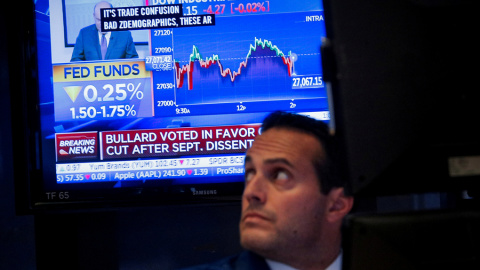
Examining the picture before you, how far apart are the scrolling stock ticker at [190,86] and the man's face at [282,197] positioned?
23.3 inches

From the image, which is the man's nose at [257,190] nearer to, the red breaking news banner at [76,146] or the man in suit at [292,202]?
the man in suit at [292,202]

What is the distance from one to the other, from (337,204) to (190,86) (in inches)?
34.1

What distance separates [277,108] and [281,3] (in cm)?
42

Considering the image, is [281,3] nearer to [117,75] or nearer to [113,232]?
[117,75]

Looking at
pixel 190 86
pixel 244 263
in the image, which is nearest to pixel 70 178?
pixel 190 86

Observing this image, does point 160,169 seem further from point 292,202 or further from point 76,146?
point 292,202

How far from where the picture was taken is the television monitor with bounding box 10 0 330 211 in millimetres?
2266

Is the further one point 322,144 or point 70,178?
point 70,178

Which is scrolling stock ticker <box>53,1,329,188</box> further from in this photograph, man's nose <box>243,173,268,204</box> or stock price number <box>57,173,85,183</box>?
man's nose <box>243,173,268,204</box>

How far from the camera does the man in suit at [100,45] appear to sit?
2.30 m

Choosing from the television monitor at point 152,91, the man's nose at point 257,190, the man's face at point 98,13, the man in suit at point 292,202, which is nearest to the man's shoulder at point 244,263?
the man in suit at point 292,202

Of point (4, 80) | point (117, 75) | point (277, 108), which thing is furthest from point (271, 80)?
point (4, 80)

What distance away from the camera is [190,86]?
2.29m

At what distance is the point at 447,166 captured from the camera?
3.20ft
